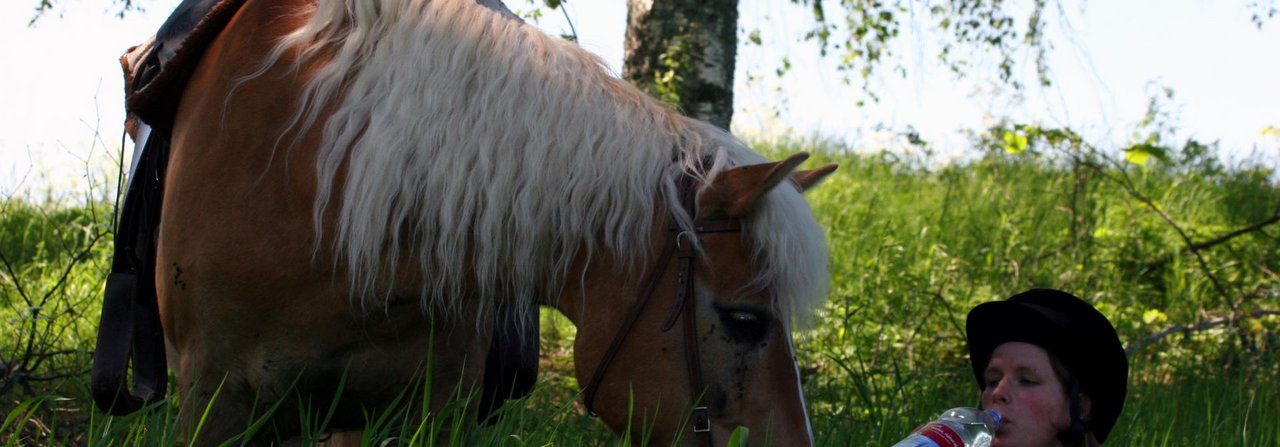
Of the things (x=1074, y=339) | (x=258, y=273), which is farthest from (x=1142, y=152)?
(x=258, y=273)

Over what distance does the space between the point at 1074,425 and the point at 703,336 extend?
800 millimetres

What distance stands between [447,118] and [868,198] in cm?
629

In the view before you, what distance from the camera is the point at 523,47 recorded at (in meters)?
2.97

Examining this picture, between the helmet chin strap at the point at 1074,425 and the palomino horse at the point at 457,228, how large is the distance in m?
0.54

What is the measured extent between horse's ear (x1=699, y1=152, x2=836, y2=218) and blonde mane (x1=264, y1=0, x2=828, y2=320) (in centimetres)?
5

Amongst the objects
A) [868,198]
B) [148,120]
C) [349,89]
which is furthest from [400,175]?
[868,198]

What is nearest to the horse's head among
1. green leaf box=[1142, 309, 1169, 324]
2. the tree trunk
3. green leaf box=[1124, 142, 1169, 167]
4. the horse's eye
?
the horse's eye

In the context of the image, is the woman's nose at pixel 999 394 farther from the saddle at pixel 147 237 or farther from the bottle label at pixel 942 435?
the saddle at pixel 147 237

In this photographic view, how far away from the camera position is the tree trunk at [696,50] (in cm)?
541

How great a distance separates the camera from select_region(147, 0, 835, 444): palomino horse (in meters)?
2.70

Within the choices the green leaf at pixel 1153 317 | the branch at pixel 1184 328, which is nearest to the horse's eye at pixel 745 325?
the branch at pixel 1184 328

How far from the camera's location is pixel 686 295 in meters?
2.70

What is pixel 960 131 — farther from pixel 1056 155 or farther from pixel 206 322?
pixel 206 322

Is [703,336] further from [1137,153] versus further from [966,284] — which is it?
[966,284]
